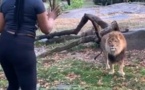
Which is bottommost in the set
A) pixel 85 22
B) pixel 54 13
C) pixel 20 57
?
pixel 85 22

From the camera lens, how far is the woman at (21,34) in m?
4.22

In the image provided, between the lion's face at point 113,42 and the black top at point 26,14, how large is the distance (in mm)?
3304

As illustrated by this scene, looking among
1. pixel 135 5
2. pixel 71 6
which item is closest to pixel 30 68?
pixel 135 5

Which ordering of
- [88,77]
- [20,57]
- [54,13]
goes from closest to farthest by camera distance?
[20,57], [54,13], [88,77]

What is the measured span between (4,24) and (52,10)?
51 cm

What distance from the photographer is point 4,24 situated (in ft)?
14.3

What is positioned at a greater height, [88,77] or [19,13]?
[19,13]

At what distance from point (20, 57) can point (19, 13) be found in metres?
0.42

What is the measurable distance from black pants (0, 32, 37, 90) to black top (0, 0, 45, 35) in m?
0.08

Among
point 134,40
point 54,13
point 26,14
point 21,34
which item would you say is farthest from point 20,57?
point 134,40

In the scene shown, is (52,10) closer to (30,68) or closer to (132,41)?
(30,68)

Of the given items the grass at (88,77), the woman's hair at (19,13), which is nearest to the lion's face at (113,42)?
the grass at (88,77)

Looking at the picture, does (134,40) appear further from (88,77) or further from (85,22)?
(88,77)

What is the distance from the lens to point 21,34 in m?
4.25
